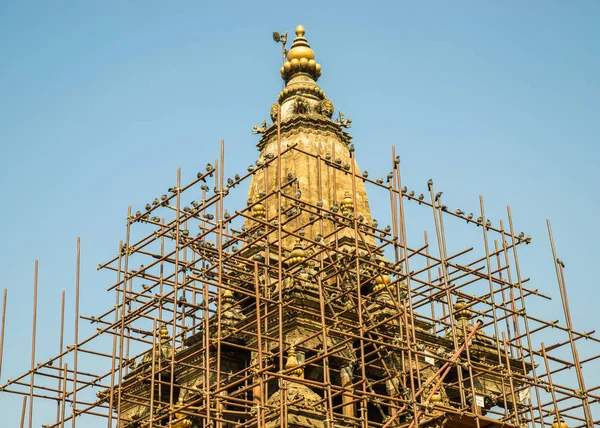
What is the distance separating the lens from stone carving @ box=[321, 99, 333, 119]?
2148 inches

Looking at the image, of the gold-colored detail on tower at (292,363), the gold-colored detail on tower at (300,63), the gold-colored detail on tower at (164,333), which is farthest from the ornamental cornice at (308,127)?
the gold-colored detail on tower at (292,363)

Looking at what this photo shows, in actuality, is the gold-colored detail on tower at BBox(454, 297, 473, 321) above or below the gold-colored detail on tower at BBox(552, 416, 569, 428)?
above

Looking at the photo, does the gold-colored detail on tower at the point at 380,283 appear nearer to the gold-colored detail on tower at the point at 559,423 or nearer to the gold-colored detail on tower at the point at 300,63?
the gold-colored detail on tower at the point at 559,423

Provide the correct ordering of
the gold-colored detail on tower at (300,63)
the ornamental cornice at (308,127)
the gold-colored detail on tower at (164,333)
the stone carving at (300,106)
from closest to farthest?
the gold-colored detail on tower at (164,333) < the ornamental cornice at (308,127) < the stone carving at (300,106) < the gold-colored detail on tower at (300,63)

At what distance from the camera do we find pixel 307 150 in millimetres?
52219

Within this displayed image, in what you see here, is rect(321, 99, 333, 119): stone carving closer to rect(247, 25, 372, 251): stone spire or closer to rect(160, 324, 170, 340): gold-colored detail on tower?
rect(247, 25, 372, 251): stone spire

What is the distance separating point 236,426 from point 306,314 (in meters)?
5.08

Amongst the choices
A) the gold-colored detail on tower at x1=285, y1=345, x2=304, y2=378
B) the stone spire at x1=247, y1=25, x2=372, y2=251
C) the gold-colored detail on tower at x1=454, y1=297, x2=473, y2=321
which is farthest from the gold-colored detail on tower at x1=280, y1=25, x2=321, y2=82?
the gold-colored detail on tower at x1=285, y1=345, x2=304, y2=378

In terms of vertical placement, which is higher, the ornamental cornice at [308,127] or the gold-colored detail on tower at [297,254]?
the ornamental cornice at [308,127]

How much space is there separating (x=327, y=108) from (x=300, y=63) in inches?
122

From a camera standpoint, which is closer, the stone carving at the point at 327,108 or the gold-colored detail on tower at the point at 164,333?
the gold-colored detail on tower at the point at 164,333

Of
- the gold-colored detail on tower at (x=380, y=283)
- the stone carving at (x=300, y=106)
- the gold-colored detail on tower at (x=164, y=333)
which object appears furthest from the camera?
the stone carving at (x=300, y=106)

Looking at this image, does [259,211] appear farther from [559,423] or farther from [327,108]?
[559,423]

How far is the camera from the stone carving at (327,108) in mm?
54562
